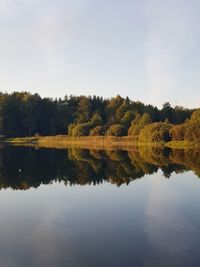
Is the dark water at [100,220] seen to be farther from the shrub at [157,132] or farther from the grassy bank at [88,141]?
the grassy bank at [88,141]

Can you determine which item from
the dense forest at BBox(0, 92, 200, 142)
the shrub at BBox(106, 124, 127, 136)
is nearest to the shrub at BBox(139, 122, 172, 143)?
the shrub at BBox(106, 124, 127, 136)

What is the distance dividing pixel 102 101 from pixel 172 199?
98892mm

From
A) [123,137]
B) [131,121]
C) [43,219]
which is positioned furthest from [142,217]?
[131,121]

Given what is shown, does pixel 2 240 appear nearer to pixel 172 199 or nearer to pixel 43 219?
pixel 43 219

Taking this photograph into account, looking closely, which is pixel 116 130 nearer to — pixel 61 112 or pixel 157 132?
pixel 157 132

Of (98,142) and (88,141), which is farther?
(88,141)

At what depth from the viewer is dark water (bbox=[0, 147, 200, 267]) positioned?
39.4 feet

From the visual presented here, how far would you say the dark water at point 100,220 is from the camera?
39.4ft

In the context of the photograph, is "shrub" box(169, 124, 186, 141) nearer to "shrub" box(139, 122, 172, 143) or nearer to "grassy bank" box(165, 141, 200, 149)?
"grassy bank" box(165, 141, 200, 149)

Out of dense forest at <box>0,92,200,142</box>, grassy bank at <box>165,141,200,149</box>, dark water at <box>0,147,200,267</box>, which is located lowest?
dark water at <box>0,147,200,267</box>

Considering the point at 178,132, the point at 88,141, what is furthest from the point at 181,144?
the point at 88,141

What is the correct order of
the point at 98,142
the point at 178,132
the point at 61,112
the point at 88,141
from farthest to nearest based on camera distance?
the point at 61,112
the point at 88,141
the point at 98,142
the point at 178,132

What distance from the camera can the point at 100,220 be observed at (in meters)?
16.8

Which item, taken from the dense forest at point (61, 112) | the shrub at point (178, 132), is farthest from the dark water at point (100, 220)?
the dense forest at point (61, 112)
